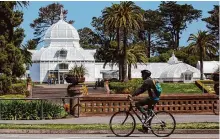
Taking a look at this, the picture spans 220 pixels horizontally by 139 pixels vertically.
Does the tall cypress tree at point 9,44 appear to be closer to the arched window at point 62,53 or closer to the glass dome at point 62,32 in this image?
the arched window at point 62,53

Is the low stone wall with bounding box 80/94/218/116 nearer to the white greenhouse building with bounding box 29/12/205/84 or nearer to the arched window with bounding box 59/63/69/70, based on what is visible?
the white greenhouse building with bounding box 29/12/205/84

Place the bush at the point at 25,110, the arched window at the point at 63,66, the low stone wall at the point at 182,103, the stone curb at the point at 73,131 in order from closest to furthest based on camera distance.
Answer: the stone curb at the point at 73,131
the bush at the point at 25,110
the low stone wall at the point at 182,103
the arched window at the point at 63,66

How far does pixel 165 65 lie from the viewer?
87938mm

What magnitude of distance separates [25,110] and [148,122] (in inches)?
319

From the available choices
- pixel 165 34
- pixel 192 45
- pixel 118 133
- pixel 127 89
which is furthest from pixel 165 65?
pixel 118 133

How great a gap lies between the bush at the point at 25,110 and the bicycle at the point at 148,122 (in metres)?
7.02

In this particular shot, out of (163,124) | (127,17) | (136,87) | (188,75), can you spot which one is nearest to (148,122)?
(163,124)

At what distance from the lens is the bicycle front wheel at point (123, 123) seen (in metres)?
13.6

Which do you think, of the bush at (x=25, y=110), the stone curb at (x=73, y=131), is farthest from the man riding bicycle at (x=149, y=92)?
the bush at (x=25, y=110)

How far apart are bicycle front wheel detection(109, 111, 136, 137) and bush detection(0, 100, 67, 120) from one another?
276 inches

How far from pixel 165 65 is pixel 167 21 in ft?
95.8

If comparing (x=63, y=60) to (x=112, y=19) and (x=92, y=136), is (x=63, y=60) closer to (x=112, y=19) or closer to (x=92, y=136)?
(x=112, y=19)

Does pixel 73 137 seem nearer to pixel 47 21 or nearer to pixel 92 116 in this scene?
pixel 92 116

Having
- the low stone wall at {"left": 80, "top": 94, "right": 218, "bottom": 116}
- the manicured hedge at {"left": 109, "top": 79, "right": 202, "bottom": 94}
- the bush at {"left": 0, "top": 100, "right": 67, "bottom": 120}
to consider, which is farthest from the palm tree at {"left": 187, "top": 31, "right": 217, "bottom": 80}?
the bush at {"left": 0, "top": 100, "right": 67, "bottom": 120}
